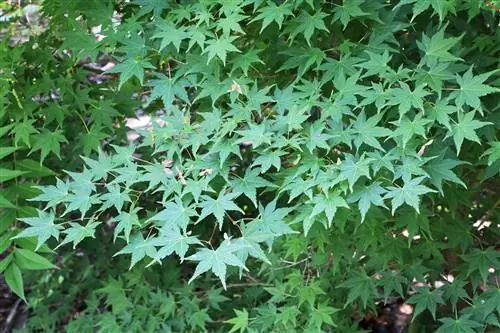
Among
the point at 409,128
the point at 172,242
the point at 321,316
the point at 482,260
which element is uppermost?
the point at 409,128

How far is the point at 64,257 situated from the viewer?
3736 mm

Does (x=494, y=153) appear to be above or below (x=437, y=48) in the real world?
below

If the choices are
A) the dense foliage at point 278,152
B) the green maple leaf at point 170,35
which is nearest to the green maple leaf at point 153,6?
the dense foliage at point 278,152

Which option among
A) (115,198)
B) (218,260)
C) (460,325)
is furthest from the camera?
(460,325)

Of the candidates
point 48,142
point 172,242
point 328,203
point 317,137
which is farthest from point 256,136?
point 48,142

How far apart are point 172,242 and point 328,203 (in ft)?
1.54

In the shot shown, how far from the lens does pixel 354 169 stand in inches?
76.5

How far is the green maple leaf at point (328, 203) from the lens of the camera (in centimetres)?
194

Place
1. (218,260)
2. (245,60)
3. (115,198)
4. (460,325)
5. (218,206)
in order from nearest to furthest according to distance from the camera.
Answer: (218,260) < (218,206) < (115,198) < (245,60) < (460,325)

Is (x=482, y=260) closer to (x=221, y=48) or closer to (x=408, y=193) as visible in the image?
(x=408, y=193)

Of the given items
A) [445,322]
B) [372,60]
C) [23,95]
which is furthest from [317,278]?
[23,95]

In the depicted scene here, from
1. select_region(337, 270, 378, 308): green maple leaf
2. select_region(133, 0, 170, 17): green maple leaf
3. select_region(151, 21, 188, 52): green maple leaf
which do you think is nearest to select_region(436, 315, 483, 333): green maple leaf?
select_region(337, 270, 378, 308): green maple leaf

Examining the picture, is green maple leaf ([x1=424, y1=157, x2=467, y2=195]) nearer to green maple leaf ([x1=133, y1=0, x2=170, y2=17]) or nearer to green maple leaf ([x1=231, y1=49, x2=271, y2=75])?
green maple leaf ([x1=231, y1=49, x2=271, y2=75])

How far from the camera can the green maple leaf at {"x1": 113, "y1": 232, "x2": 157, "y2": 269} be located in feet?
6.65
